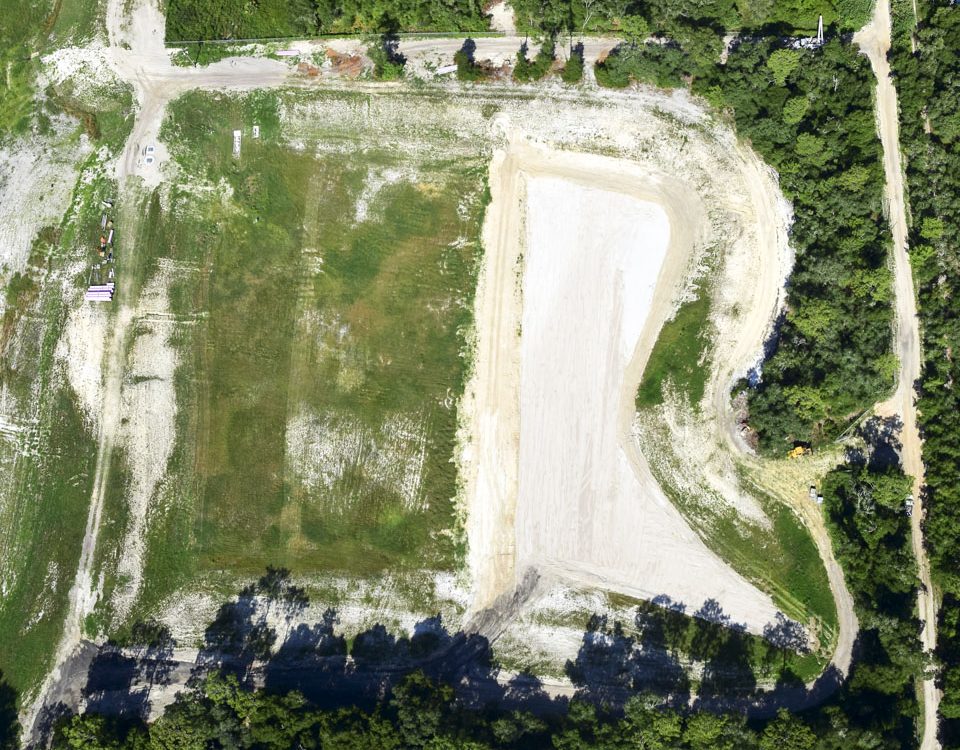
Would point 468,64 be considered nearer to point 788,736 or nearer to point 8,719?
point 788,736

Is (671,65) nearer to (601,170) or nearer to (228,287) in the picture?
(601,170)

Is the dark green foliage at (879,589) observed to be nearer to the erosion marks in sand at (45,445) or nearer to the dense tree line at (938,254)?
the dense tree line at (938,254)

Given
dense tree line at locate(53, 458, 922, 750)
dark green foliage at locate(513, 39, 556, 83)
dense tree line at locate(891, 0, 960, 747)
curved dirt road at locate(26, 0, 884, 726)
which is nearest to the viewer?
dense tree line at locate(53, 458, 922, 750)

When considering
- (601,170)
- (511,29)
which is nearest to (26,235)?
(511,29)

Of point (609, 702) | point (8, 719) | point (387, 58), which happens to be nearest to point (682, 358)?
point (609, 702)

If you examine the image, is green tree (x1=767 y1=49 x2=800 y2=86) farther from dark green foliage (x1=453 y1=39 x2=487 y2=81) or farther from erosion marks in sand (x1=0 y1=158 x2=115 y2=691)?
erosion marks in sand (x1=0 y1=158 x2=115 y2=691)

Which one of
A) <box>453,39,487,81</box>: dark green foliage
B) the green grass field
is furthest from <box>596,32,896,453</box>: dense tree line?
<box>453,39,487,81</box>: dark green foliage
